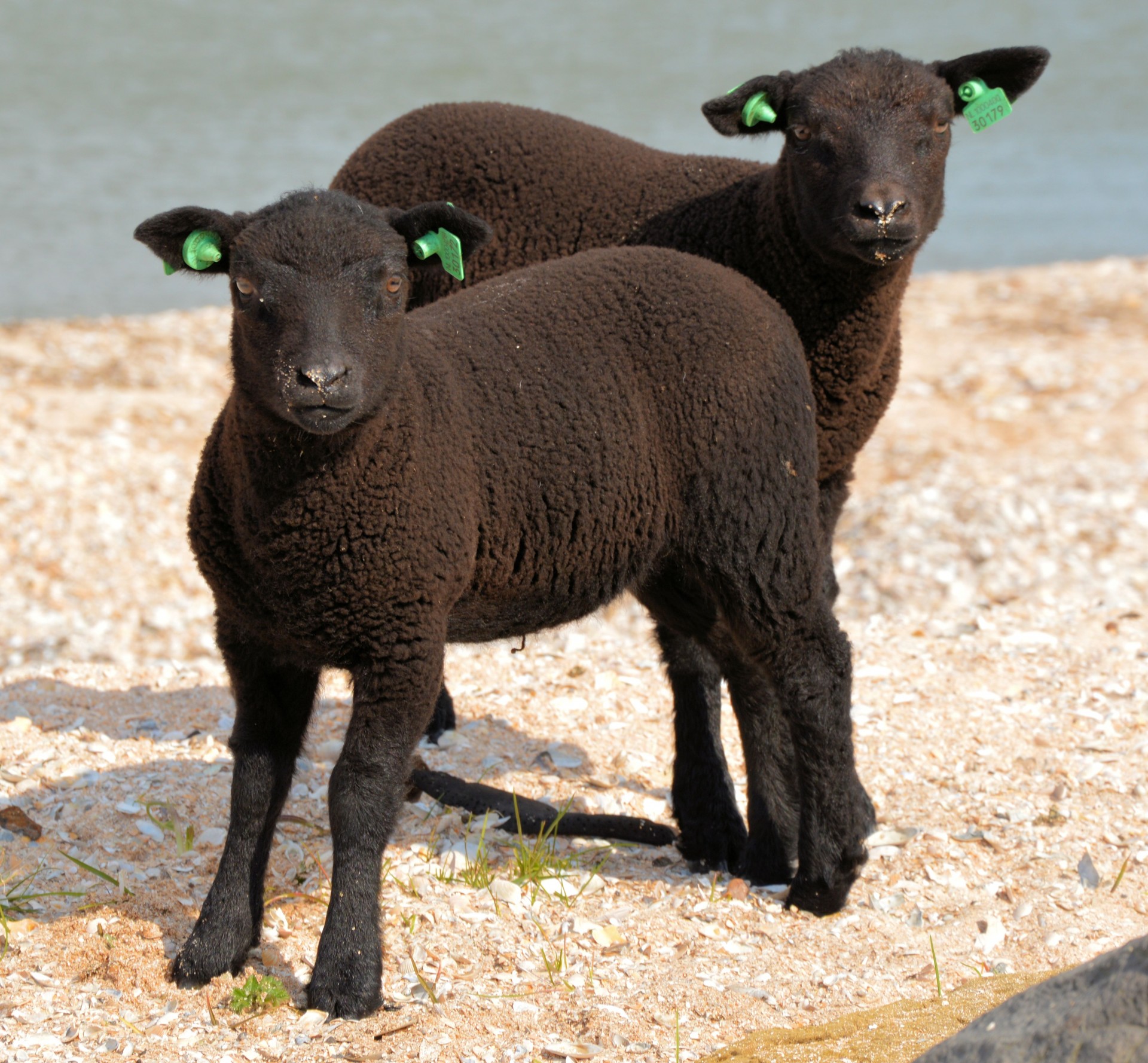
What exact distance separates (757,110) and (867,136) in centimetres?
51

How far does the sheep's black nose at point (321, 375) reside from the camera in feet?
12.3

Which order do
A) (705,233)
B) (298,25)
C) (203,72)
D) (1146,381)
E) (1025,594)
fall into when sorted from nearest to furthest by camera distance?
(705,233) → (1025,594) → (1146,381) → (203,72) → (298,25)

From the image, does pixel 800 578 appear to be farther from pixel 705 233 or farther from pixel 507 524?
pixel 705 233

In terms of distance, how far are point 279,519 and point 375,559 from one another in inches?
12.0

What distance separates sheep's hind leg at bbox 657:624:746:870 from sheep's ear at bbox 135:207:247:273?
2318 millimetres

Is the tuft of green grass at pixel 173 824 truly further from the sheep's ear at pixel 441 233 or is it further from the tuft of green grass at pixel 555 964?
the sheep's ear at pixel 441 233

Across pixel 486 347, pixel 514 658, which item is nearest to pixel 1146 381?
pixel 514 658

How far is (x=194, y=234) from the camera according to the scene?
4066 mm

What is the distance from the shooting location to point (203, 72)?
2559 centimetres

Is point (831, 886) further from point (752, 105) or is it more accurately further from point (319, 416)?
point (752, 105)

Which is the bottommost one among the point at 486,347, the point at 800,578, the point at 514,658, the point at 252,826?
the point at 514,658

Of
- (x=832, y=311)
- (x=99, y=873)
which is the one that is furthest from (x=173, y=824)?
(x=832, y=311)

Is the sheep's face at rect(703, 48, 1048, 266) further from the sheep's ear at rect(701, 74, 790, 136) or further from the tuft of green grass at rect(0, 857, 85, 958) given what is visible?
the tuft of green grass at rect(0, 857, 85, 958)

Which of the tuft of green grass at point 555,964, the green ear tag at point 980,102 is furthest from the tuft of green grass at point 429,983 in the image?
the green ear tag at point 980,102
